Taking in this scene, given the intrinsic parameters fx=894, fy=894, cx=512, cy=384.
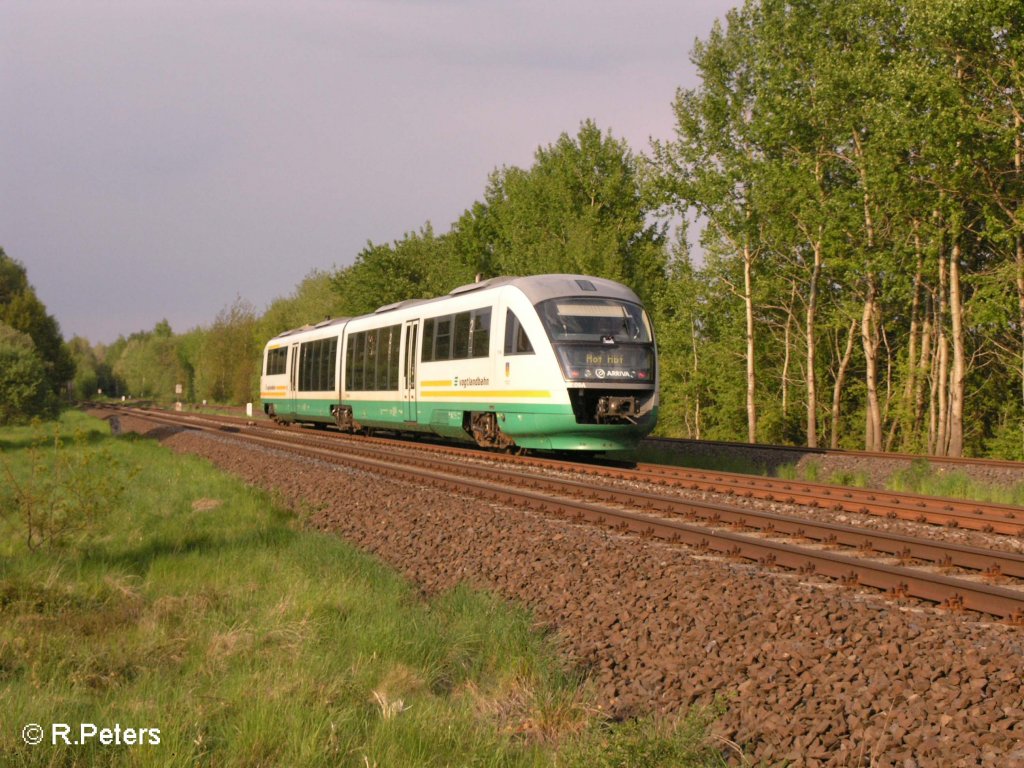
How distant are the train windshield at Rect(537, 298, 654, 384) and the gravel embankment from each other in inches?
238

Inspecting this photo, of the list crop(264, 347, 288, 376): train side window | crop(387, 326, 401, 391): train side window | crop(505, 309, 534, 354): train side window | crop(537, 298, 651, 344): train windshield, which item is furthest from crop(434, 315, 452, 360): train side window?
crop(264, 347, 288, 376): train side window

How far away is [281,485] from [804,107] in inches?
797

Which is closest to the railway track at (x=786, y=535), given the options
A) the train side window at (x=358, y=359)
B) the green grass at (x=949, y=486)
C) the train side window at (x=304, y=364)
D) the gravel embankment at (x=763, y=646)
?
the gravel embankment at (x=763, y=646)

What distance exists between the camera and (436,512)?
423 inches

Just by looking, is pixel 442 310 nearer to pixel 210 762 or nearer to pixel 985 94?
pixel 985 94

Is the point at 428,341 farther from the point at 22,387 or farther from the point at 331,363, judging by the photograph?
the point at 22,387

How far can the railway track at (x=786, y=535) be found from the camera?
638 cm

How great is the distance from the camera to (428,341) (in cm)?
1966

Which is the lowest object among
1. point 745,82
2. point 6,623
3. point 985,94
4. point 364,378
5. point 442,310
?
point 6,623

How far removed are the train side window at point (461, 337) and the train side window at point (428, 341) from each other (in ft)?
4.26

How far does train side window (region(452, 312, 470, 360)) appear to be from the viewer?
1781cm

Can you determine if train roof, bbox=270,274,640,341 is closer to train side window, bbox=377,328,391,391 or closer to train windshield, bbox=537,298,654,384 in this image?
train windshield, bbox=537,298,654,384

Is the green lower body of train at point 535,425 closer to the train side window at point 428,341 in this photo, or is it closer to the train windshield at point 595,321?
the train side window at point 428,341

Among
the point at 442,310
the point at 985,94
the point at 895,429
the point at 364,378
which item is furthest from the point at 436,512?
the point at 895,429
